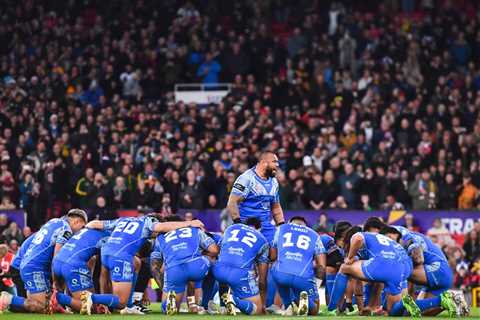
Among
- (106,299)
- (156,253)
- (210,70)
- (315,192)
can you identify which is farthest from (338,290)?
(210,70)

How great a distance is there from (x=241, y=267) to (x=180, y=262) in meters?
0.91

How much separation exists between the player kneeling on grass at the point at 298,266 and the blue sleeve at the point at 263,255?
0.59 ft

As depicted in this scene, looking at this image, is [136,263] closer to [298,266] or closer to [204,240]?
[204,240]

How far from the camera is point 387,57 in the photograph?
3659cm

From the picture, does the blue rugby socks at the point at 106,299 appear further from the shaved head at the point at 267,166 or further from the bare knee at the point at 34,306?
the shaved head at the point at 267,166

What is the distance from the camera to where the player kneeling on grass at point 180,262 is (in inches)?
777

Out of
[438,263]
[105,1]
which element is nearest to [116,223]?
[438,263]

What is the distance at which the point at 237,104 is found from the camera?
3466cm

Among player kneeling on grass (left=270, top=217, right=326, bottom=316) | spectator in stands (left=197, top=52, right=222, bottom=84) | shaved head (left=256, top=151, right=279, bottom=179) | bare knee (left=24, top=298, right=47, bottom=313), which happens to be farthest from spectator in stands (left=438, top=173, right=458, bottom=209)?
bare knee (left=24, top=298, right=47, bottom=313)

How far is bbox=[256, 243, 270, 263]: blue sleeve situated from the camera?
19938 millimetres

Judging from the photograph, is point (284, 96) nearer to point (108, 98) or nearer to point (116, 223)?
point (108, 98)

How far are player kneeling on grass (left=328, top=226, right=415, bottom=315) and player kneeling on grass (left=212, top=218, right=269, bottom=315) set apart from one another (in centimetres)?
131

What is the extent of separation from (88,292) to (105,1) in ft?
75.8

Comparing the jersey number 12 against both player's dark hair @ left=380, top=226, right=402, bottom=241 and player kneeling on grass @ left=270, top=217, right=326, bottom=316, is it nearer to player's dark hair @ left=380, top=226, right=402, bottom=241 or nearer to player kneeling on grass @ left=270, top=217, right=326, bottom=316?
player kneeling on grass @ left=270, top=217, right=326, bottom=316
